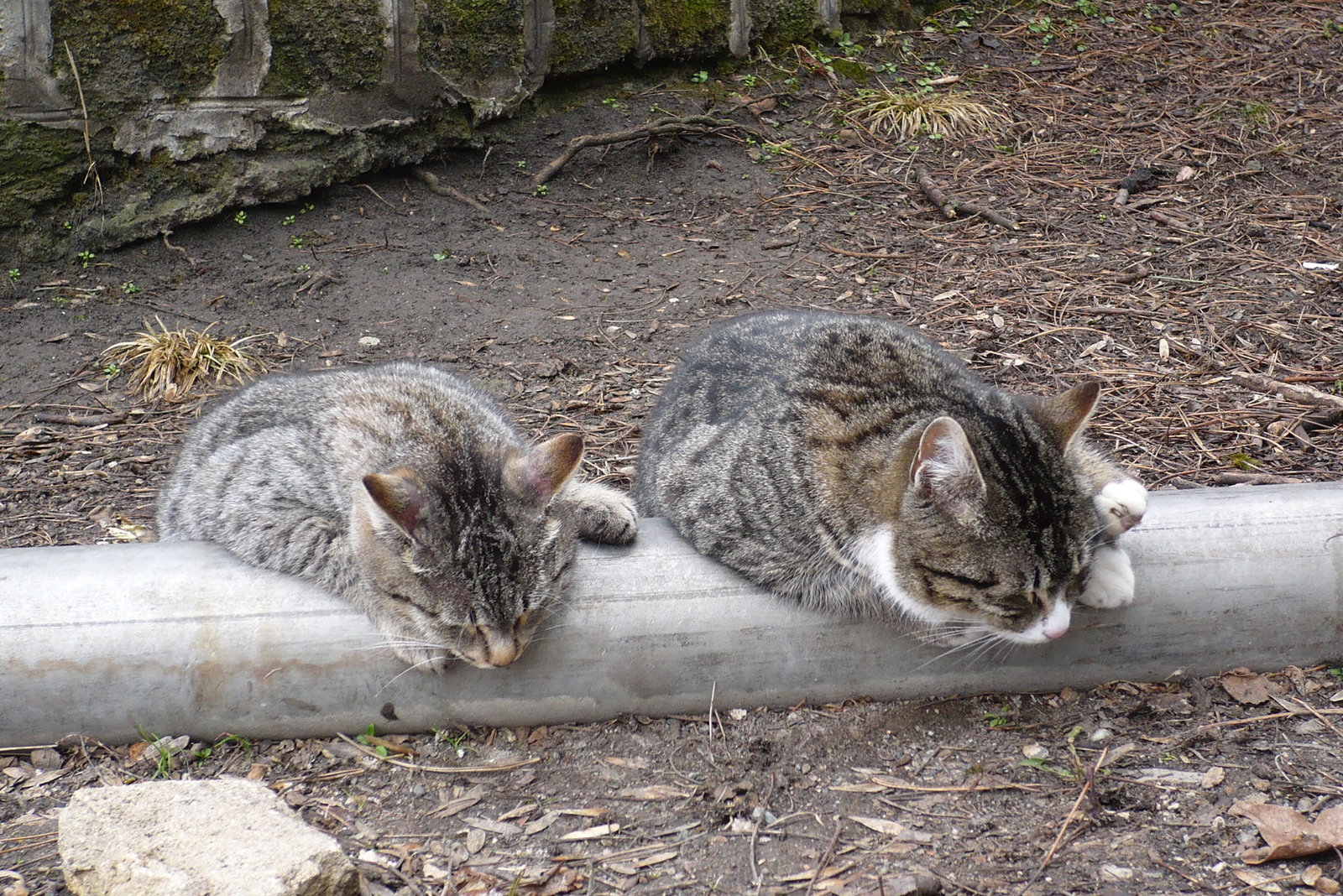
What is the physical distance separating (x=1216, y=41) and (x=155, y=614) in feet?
36.4

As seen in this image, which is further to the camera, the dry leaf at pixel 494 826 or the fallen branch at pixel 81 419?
the fallen branch at pixel 81 419

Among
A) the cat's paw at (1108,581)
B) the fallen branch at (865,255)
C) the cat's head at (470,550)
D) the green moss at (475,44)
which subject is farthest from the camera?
the green moss at (475,44)

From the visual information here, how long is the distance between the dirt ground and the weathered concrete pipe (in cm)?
10

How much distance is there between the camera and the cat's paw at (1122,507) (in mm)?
3725

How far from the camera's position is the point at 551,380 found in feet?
21.2

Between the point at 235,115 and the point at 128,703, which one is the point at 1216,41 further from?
the point at 128,703

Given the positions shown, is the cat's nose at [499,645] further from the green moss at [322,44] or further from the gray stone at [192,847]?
the green moss at [322,44]

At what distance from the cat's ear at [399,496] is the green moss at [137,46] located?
17.2 feet

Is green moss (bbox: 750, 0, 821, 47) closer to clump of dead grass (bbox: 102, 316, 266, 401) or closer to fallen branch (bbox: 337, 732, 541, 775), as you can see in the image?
clump of dead grass (bbox: 102, 316, 266, 401)

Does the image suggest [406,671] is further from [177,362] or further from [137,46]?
[137,46]

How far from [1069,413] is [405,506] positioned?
2206 millimetres

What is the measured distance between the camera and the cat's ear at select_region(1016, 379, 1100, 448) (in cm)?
370

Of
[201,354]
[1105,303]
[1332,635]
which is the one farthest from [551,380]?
[1332,635]

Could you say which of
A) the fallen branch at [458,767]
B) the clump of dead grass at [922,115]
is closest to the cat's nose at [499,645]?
the fallen branch at [458,767]
